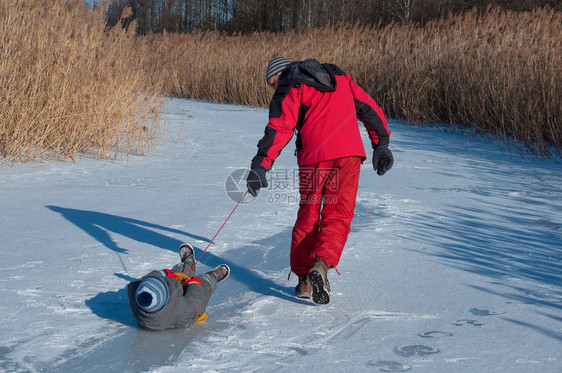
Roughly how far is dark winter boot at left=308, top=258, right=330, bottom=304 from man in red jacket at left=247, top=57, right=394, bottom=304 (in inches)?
3.2

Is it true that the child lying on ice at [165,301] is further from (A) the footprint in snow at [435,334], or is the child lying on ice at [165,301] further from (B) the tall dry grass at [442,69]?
(B) the tall dry grass at [442,69]

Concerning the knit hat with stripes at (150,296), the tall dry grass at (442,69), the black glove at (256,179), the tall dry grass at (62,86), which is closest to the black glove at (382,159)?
the black glove at (256,179)

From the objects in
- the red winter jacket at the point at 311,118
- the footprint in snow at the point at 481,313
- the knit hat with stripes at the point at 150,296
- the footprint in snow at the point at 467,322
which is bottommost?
the footprint in snow at the point at 467,322

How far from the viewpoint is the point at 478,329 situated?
2.55 m

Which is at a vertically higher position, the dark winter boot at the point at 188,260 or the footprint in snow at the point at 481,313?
the dark winter boot at the point at 188,260

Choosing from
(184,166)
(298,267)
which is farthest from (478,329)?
(184,166)

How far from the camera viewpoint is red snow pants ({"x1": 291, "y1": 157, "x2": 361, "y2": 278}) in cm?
299

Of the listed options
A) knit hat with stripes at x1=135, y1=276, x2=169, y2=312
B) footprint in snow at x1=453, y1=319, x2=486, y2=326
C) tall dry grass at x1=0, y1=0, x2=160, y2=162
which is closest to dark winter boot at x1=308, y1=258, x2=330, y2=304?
footprint in snow at x1=453, y1=319, x2=486, y2=326

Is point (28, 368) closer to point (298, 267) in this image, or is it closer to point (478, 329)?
point (298, 267)

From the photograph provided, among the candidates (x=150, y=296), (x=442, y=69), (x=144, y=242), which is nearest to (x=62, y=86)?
(x=144, y=242)

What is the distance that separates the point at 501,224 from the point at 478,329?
6.32 feet

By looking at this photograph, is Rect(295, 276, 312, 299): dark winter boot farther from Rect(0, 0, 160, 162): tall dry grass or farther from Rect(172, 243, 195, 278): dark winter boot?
Rect(0, 0, 160, 162): tall dry grass

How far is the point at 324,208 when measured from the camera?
3.06m

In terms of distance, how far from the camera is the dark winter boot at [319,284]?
275 cm
